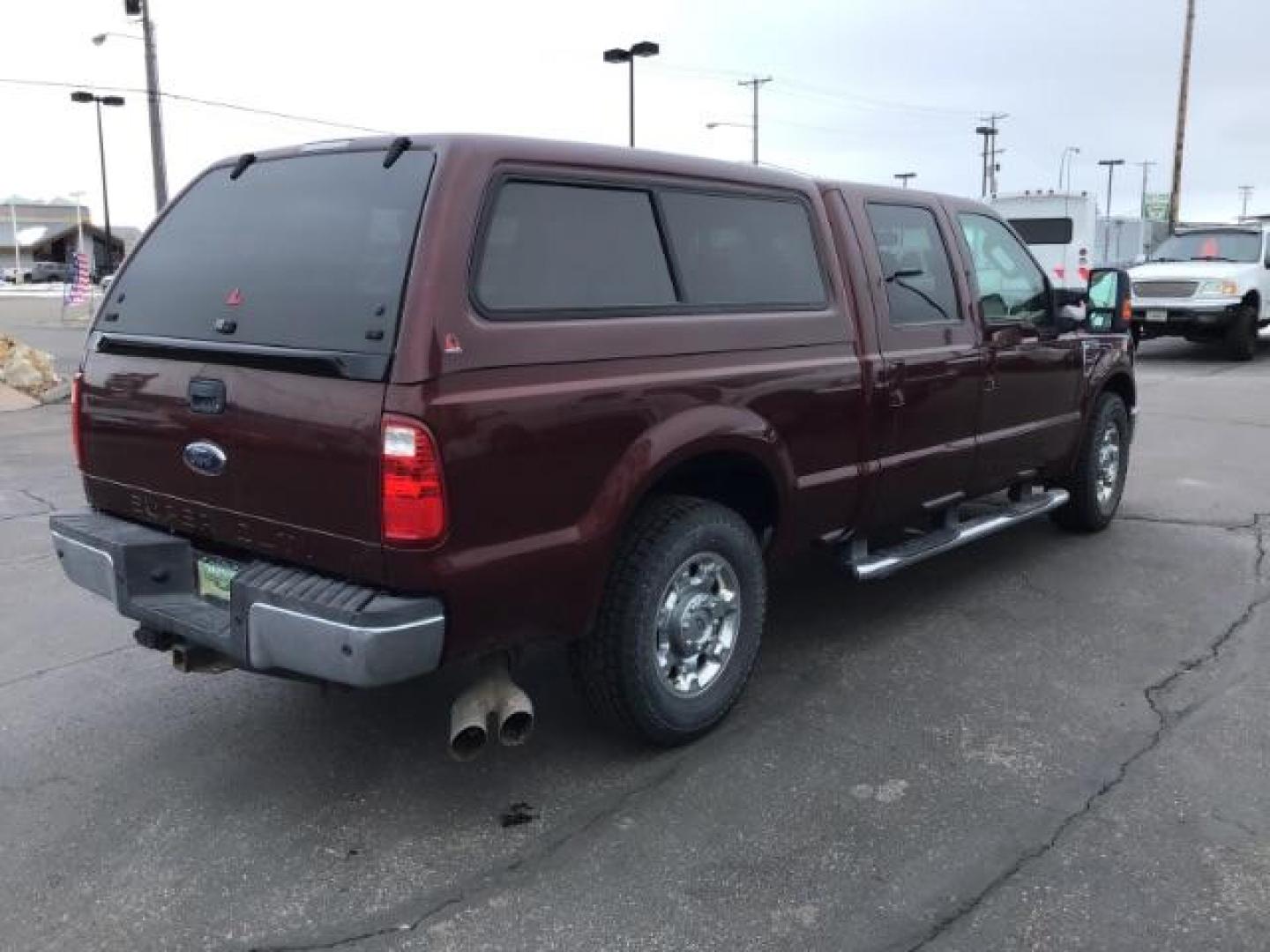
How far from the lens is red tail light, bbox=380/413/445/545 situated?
287cm

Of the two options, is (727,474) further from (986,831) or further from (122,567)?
(122,567)

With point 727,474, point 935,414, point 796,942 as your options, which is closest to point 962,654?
point 935,414

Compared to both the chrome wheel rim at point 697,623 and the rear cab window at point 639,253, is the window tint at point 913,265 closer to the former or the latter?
the rear cab window at point 639,253

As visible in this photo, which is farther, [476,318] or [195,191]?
[195,191]

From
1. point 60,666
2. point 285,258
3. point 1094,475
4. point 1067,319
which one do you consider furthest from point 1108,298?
point 60,666

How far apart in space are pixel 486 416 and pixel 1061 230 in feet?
68.1

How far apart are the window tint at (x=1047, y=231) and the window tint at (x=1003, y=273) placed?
16.6 m

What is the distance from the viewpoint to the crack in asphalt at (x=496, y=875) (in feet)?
9.09

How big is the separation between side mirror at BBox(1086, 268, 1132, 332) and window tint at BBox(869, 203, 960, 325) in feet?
4.84

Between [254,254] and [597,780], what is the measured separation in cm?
196

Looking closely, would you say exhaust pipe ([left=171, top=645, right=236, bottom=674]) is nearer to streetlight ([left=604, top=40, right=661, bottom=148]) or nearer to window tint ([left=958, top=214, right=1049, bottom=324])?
window tint ([left=958, top=214, right=1049, bottom=324])

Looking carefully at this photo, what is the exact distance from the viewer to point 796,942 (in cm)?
277

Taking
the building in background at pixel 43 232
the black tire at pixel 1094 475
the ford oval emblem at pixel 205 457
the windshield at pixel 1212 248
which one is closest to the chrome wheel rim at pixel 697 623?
the ford oval emblem at pixel 205 457

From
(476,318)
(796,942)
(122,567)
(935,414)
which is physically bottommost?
(796,942)
